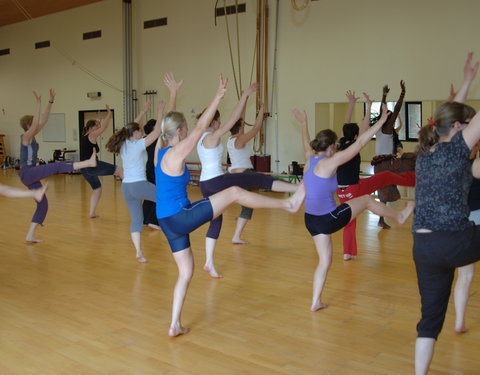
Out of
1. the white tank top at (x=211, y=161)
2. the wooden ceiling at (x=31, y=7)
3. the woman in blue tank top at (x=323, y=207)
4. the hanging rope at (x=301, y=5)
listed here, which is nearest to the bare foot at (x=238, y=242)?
the white tank top at (x=211, y=161)

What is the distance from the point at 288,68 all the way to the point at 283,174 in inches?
92.5

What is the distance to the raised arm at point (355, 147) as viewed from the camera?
3.18m

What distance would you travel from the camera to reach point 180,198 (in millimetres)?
3211

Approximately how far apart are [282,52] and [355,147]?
337 inches

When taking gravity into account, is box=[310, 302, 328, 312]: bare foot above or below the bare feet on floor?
below

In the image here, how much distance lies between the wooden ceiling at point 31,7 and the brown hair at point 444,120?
1455 centimetres

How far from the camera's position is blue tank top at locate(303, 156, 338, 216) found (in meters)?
3.68

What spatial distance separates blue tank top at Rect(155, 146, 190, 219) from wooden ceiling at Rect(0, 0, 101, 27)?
44.3ft

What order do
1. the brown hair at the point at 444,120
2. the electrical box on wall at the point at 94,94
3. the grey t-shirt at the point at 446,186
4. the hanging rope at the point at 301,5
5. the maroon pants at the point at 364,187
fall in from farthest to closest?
the electrical box on wall at the point at 94,94 < the hanging rope at the point at 301,5 < the maroon pants at the point at 364,187 < the brown hair at the point at 444,120 < the grey t-shirt at the point at 446,186

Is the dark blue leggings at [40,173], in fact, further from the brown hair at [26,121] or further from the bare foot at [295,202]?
the bare foot at [295,202]

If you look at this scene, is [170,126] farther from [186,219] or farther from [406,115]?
[406,115]

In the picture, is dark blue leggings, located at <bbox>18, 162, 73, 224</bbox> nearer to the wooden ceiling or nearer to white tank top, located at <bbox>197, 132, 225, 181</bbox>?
white tank top, located at <bbox>197, 132, 225, 181</bbox>

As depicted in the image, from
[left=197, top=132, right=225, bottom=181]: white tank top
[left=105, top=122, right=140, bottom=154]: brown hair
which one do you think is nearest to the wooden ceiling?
[left=105, top=122, right=140, bottom=154]: brown hair

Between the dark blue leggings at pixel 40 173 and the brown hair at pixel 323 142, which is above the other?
the brown hair at pixel 323 142
